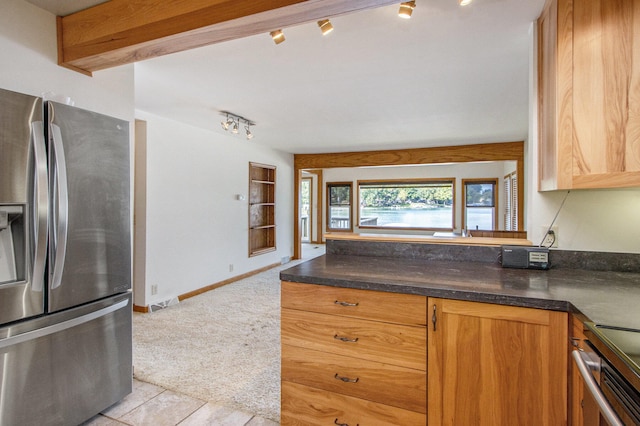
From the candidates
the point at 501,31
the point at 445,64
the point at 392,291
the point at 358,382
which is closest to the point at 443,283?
the point at 392,291

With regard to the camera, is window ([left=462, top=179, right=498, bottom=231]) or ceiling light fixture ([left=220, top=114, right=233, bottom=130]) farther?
window ([left=462, top=179, right=498, bottom=231])

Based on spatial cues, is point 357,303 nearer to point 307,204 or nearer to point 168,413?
point 168,413

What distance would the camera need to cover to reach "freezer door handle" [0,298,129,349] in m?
1.47

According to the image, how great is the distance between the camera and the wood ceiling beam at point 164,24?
142 cm

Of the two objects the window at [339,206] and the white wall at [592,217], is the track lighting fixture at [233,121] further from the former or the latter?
the window at [339,206]

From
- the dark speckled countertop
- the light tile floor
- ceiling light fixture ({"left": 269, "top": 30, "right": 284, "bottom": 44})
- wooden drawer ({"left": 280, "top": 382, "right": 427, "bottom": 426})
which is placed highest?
ceiling light fixture ({"left": 269, "top": 30, "right": 284, "bottom": 44})

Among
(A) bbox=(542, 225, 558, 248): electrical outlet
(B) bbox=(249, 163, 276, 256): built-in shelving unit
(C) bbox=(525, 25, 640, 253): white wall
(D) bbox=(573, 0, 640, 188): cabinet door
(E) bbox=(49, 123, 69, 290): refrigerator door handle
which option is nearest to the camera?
(D) bbox=(573, 0, 640, 188): cabinet door

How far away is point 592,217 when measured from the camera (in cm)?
175

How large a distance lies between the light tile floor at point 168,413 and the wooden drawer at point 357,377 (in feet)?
1.78

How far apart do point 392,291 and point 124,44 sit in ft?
6.06

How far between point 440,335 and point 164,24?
1939 mm

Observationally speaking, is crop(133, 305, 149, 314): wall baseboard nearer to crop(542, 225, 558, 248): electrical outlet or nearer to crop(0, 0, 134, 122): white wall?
crop(0, 0, 134, 122): white wall

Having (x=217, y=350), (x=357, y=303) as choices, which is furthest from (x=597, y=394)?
(x=217, y=350)

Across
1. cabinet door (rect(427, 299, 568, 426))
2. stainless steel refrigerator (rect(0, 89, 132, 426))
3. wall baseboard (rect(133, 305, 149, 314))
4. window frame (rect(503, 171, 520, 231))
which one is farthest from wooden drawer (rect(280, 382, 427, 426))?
window frame (rect(503, 171, 520, 231))
